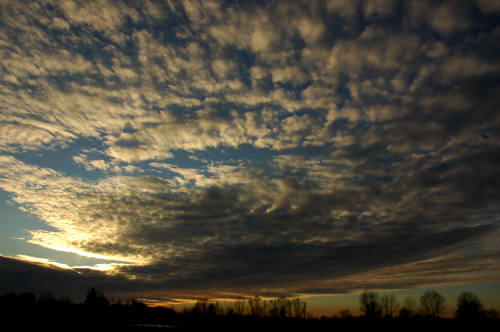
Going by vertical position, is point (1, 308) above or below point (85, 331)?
below

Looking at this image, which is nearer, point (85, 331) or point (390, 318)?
point (85, 331)

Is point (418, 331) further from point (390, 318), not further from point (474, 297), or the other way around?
point (390, 318)

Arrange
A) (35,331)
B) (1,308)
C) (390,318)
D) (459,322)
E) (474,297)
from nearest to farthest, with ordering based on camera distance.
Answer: (35,331)
(459,322)
(474,297)
(390,318)
(1,308)

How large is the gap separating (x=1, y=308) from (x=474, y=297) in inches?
11129

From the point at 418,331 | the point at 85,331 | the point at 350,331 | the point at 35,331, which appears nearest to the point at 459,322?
the point at 418,331

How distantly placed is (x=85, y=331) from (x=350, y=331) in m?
95.6

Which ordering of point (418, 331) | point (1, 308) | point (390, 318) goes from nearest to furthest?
point (418, 331), point (390, 318), point (1, 308)

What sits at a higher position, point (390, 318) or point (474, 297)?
point (474, 297)

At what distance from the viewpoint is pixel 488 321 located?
405 feet

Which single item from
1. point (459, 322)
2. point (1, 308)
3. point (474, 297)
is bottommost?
point (1, 308)

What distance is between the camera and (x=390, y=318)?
16825cm

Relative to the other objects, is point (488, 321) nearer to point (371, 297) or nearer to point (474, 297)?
point (474, 297)

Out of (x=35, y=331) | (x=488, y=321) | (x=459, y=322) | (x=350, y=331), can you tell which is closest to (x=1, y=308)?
(x=35, y=331)

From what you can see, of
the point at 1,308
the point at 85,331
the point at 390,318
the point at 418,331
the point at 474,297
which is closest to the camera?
the point at 85,331
